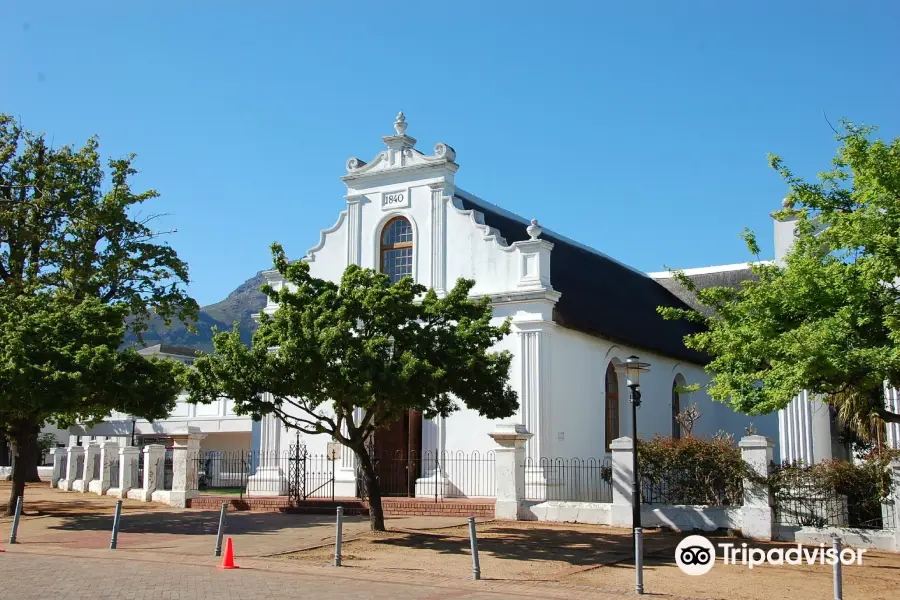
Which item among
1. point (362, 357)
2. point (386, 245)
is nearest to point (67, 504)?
point (386, 245)

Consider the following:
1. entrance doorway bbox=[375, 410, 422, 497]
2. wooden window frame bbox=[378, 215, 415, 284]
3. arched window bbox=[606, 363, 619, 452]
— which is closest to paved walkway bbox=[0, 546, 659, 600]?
entrance doorway bbox=[375, 410, 422, 497]

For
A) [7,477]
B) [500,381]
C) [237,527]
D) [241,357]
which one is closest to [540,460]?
[500,381]

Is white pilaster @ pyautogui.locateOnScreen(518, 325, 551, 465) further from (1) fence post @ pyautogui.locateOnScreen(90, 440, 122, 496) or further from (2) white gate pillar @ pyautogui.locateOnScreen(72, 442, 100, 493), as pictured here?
(2) white gate pillar @ pyautogui.locateOnScreen(72, 442, 100, 493)

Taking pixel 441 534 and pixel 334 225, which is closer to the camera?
pixel 441 534

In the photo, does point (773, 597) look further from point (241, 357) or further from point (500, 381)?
point (241, 357)

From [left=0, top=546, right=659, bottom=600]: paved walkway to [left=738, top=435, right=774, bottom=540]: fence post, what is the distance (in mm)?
6789

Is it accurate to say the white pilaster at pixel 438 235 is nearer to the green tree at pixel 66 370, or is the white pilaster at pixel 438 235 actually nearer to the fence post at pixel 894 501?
the green tree at pixel 66 370

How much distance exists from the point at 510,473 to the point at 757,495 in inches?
223

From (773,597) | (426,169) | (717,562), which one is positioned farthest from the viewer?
(426,169)

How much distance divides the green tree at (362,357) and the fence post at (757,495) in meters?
4.77

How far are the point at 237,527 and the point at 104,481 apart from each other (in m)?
12.1

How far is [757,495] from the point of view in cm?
1841

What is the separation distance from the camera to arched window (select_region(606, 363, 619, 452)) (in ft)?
93.5

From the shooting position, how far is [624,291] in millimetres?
34125
